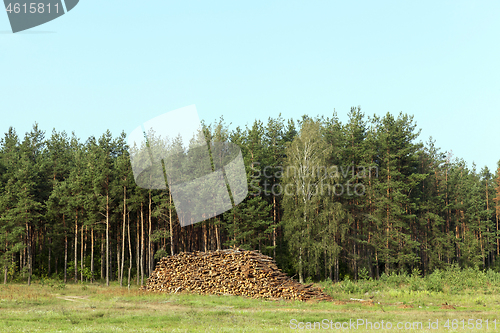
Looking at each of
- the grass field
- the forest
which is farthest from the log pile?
the forest

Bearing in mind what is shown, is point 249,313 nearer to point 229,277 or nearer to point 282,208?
point 229,277

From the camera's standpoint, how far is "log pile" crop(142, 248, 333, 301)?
21.0m

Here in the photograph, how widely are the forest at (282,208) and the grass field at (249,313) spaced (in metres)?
10.9

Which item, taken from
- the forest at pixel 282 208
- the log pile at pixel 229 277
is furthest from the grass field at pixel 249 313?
the forest at pixel 282 208

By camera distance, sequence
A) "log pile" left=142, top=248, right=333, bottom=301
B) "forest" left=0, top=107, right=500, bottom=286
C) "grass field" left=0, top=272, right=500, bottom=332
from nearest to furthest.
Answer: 1. "grass field" left=0, top=272, right=500, bottom=332
2. "log pile" left=142, top=248, right=333, bottom=301
3. "forest" left=0, top=107, right=500, bottom=286

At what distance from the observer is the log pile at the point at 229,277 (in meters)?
21.0

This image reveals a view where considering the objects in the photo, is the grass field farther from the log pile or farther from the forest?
the forest

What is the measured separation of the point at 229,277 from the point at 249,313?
327 inches

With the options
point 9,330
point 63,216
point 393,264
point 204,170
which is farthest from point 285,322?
point 63,216

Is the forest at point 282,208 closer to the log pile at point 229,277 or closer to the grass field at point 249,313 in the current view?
the log pile at point 229,277

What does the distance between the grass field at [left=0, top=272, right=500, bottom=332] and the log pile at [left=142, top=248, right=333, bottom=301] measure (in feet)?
3.80

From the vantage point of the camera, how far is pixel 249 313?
14.9 m

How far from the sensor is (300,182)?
110 feet

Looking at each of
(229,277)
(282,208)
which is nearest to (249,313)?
(229,277)
